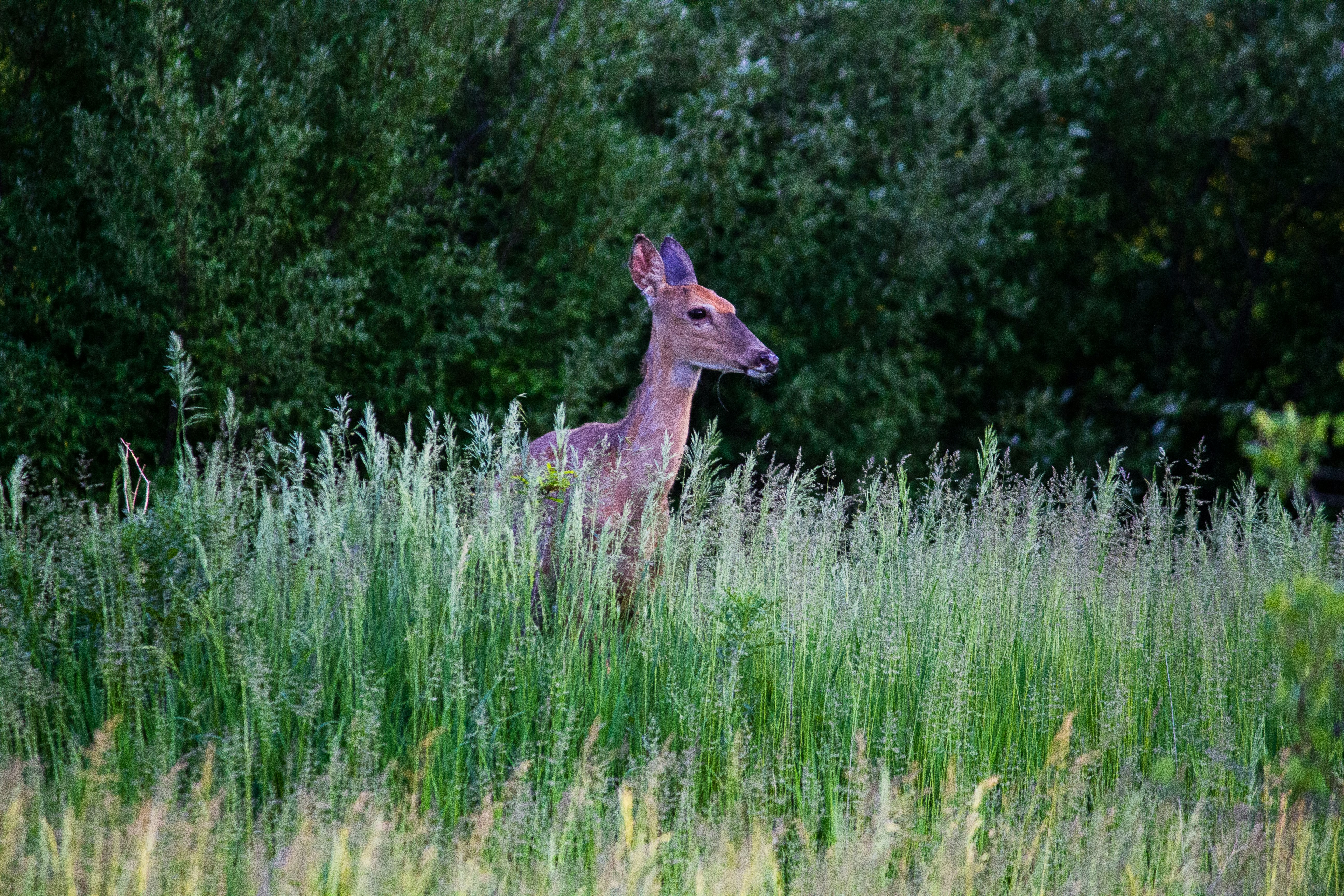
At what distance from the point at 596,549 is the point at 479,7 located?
199 inches

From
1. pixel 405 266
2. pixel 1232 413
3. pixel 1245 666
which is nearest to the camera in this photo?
pixel 1245 666

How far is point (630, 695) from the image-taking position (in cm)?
432

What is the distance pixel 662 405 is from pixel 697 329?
460 millimetres

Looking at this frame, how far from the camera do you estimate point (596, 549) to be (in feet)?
17.2

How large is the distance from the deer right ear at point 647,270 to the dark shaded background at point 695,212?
2161 mm

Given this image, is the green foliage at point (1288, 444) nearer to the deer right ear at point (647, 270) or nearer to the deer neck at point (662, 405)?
the deer neck at point (662, 405)

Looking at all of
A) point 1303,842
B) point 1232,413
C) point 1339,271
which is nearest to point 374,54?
point 1303,842

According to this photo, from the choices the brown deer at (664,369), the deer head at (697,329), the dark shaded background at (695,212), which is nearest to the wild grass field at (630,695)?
the brown deer at (664,369)

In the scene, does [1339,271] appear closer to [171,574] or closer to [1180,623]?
[1180,623]

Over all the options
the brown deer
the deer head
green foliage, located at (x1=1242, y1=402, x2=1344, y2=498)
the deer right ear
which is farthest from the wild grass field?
the deer right ear

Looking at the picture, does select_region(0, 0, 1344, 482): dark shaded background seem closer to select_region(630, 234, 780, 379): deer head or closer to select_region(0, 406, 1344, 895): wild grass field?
select_region(630, 234, 780, 379): deer head

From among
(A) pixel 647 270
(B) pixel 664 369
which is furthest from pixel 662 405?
(A) pixel 647 270

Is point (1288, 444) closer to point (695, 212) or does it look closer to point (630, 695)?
point (630, 695)

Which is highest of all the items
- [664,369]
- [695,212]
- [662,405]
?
[695,212]
